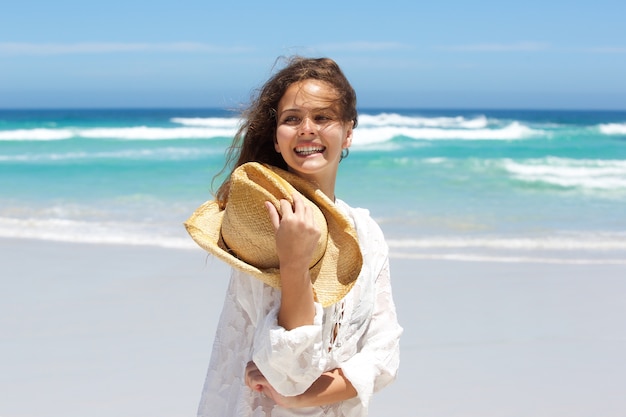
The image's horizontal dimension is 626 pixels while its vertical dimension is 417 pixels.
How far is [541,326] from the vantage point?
5527 millimetres

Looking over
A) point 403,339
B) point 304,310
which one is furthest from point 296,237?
point 403,339

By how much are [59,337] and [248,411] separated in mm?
3708

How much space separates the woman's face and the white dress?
242mm

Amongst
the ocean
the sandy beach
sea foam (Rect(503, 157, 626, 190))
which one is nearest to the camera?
the sandy beach

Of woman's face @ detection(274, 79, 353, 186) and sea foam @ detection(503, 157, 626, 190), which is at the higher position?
woman's face @ detection(274, 79, 353, 186)

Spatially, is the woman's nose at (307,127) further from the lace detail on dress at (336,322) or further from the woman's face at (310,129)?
the lace detail on dress at (336,322)

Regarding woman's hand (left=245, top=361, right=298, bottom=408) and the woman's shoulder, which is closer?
woman's hand (left=245, top=361, right=298, bottom=408)

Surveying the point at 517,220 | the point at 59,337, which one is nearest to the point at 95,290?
the point at 59,337

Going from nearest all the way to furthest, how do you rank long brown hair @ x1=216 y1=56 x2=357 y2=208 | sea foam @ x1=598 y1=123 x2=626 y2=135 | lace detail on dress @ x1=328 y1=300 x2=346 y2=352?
lace detail on dress @ x1=328 y1=300 x2=346 y2=352 → long brown hair @ x1=216 y1=56 x2=357 y2=208 → sea foam @ x1=598 y1=123 x2=626 y2=135

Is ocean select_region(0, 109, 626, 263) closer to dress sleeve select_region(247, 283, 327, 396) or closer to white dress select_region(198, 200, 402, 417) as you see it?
white dress select_region(198, 200, 402, 417)

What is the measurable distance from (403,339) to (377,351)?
348 cm

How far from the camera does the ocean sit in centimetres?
848

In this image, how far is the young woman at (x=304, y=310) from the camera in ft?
5.24

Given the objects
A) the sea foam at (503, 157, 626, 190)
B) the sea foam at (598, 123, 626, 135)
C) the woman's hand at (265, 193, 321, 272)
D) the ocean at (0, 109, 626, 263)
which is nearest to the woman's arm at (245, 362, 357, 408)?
the woman's hand at (265, 193, 321, 272)
